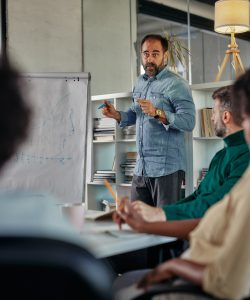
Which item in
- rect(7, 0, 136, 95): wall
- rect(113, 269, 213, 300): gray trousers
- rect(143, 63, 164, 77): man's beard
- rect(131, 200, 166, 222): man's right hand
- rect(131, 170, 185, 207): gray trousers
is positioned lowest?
rect(113, 269, 213, 300): gray trousers

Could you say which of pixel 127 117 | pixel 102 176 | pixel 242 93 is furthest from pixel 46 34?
pixel 242 93

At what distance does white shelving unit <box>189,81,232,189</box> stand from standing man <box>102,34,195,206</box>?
99 centimetres

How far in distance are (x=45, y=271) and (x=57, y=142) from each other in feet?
8.00

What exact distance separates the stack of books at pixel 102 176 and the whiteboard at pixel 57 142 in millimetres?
2025

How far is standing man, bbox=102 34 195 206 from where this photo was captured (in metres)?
3.28

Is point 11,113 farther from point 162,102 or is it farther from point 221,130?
point 162,102

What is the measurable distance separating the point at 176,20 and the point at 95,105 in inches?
98.1

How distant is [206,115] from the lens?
181 inches

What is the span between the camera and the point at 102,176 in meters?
5.08

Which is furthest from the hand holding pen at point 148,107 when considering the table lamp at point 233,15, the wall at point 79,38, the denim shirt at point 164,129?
the wall at point 79,38

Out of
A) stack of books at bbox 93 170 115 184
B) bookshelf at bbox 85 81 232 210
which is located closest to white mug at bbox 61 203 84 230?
bookshelf at bbox 85 81 232 210

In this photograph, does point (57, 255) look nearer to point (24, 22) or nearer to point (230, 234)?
point (230, 234)

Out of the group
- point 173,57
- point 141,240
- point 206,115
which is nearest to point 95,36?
point 173,57

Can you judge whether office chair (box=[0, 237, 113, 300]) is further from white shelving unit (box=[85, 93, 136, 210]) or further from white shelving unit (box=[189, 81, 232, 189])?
white shelving unit (box=[85, 93, 136, 210])
